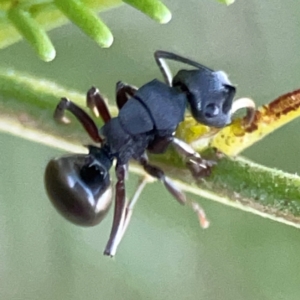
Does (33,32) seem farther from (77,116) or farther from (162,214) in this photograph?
(162,214)

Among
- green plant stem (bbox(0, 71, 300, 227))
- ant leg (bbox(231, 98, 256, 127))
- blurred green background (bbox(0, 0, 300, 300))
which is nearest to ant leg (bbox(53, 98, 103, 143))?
green plant stem (bbox(0, 71, 300, 227))

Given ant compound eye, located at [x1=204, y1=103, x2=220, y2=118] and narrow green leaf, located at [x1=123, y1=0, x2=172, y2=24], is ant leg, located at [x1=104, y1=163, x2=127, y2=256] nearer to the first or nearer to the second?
ant compound eye, located at [x1=204, y1=103, x2=220, y2=118]

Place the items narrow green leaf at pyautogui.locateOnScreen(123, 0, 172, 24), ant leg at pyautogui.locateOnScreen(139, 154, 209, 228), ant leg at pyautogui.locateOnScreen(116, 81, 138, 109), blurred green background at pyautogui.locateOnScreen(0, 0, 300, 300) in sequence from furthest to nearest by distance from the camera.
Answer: blurred green background at pyautogui.locateOnScreen(0, 0, 300, 300), ant leg at pyautogui.locateOnScreen(116, 81, 138, 109), ant leg at pyautogui.locateOnScreen(139, 154, 209, 228), narrow green leaf at pyautogui.locateOnScreen(123, 0, 172, 24)

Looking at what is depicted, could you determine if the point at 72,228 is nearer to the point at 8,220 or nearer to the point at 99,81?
the point at 8,220

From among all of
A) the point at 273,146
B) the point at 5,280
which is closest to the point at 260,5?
the point at 273,146

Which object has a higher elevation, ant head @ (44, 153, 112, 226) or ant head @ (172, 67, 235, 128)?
ant head @ (172, 67, 235, 128)
